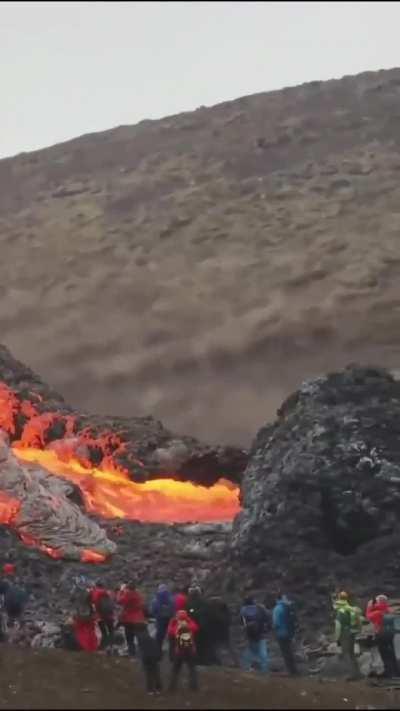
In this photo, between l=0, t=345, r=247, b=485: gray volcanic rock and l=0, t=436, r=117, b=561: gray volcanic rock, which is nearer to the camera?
l=0, t=436, r=117, b=561: gray volcanic rock

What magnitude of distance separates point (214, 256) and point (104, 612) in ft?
200

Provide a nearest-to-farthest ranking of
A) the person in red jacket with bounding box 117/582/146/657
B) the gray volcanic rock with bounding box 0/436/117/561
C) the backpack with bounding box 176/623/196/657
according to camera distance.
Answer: the backpack with bounding box 176/623/196/657, the person in red jacket with bounding box 117/582/146/657, the gray volcanic rock with bounding box 0/436/117/561

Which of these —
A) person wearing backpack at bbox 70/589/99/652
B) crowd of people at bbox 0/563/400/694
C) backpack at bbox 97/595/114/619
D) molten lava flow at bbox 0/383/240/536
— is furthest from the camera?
molten lava flow at bbox 0/383/240/536

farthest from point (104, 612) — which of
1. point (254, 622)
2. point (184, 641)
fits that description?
point (184, 641)

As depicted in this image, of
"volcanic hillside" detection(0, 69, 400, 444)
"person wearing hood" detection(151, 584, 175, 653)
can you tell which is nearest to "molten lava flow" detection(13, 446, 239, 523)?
"volcanic hillside" detection(0, 69, 400, 444)

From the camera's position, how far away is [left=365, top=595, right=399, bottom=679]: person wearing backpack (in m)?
21.5

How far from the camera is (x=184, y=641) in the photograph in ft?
56.2

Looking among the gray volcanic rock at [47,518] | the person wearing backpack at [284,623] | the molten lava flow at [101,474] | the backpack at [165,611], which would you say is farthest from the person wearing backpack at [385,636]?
the molten lava flow at [101,474]

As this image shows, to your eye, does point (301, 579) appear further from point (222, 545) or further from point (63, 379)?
point (63, 379)

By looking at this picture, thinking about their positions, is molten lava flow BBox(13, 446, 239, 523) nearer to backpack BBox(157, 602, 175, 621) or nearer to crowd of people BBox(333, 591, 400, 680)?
backpack BBox(157, 602, 175, 621)

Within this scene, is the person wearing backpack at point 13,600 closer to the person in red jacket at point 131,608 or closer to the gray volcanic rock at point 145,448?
the person in red jacket at point 131,608

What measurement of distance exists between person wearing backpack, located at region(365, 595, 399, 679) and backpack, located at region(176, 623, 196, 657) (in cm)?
588

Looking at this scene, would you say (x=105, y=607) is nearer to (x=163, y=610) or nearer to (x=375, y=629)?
(x=163, y=610)

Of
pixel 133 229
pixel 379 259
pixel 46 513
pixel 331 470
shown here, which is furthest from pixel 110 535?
pixel 133 229
